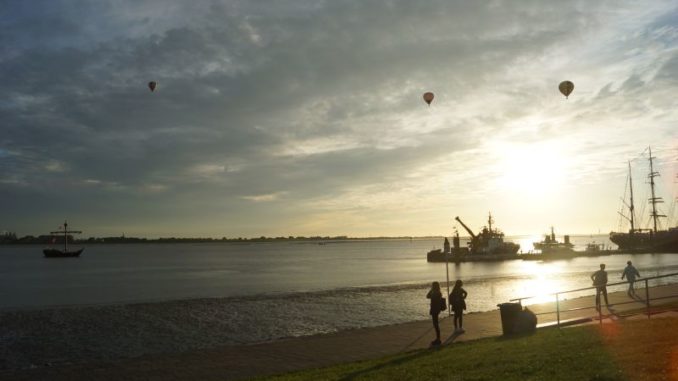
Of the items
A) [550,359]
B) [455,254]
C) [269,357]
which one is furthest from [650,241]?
[550,359]

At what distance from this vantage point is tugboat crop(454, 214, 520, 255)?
113 m

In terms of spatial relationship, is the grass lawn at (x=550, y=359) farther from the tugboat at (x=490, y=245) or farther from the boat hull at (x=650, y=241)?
the boat hull at (x=650, y=241)

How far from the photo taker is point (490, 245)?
11444cm

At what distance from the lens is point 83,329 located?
1133 inches

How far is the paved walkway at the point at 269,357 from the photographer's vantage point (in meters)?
16.0

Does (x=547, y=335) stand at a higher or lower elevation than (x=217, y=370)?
higher

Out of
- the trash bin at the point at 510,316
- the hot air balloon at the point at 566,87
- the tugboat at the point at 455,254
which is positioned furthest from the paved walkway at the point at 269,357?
the tugboat at the point at 455,254

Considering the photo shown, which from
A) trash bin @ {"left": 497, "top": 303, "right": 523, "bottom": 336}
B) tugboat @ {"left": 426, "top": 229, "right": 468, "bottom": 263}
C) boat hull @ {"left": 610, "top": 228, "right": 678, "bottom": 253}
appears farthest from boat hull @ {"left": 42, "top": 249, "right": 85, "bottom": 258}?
trash bin @ {"left": 497, "top": 303, "right": 523, "bottom": 336}

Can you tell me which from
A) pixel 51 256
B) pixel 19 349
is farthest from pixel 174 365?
pixel 51 256

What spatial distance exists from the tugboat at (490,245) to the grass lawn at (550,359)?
99.4m

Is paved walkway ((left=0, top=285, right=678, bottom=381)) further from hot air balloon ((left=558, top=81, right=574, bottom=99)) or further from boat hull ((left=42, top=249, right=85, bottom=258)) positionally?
boat hull ((left=42, top=249, right=85, bottom=258))

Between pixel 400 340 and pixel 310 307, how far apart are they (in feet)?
56.2

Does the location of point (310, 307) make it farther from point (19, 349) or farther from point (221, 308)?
point (19, 349)

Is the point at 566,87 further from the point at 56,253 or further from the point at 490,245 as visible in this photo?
the point at 56,253
